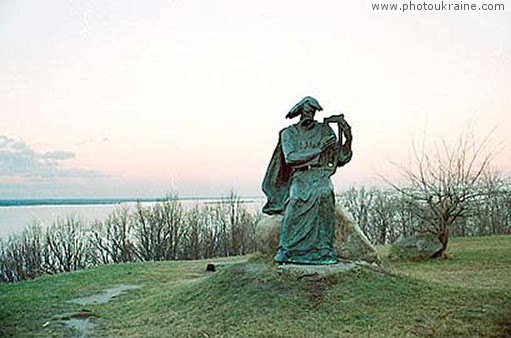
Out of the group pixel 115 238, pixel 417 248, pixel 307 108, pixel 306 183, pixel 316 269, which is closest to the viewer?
pixel 316 269

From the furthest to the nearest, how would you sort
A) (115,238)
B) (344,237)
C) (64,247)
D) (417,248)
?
1. (115,238)
2. (64,247)
3. (417,248)
4. (344,237)

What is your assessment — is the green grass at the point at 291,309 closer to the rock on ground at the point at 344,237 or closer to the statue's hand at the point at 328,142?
the rock on ground at the point at 344,237

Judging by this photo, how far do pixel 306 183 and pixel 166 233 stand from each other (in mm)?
14780

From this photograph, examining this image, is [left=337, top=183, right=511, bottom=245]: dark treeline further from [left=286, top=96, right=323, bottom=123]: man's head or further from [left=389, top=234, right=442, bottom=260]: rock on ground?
[left=286, top=96, right=323, bottom=123]: man's head

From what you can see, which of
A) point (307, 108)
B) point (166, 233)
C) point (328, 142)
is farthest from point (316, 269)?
point (166, 233)

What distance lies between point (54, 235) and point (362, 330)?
18.1 meters

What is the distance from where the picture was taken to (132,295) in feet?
27.1

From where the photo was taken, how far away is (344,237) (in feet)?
26.4

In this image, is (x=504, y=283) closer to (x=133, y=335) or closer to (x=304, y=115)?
(x=304, y=115)

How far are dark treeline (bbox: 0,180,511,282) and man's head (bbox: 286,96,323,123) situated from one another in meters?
13.3

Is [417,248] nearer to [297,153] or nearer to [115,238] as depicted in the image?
[297,153]

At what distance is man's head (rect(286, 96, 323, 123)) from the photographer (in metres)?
7.05

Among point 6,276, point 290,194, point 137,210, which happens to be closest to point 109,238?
point 137,210

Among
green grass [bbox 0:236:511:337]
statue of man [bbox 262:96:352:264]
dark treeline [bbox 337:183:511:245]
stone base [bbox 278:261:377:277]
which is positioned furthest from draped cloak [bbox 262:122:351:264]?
dark treeline [bbox 337:183:511:245]
